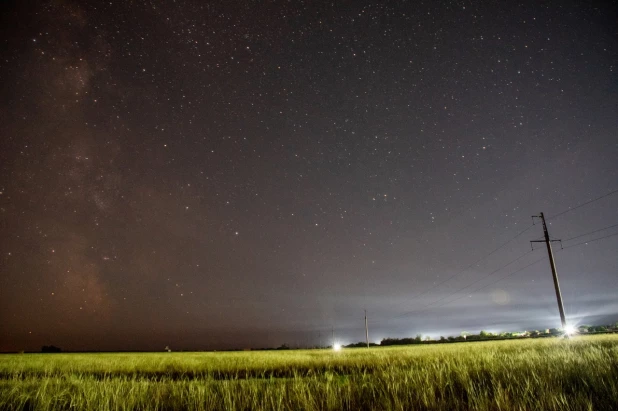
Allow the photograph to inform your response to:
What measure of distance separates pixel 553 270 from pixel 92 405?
27121 millimetres

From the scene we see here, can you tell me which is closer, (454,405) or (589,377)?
(454,405)

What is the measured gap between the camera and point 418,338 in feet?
295

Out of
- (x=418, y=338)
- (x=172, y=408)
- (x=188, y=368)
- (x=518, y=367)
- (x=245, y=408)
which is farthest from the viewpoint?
(x=418, y=338)

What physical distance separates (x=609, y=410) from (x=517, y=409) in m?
0.72

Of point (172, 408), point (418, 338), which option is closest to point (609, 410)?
point (172, 408)

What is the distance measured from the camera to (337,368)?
11469mm

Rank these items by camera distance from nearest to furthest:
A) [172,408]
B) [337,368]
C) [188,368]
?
[172,408] < [337,368] < [188,368]

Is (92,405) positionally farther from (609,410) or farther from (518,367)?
(518,367)

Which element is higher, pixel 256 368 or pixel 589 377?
pixel 589 377

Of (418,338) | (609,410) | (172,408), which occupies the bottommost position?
(418,338)

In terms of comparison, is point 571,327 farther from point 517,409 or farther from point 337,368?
point 517,409

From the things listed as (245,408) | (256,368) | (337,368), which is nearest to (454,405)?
(245,408)

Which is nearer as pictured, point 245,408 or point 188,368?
point 245,408

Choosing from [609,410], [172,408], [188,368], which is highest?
[609,410]
